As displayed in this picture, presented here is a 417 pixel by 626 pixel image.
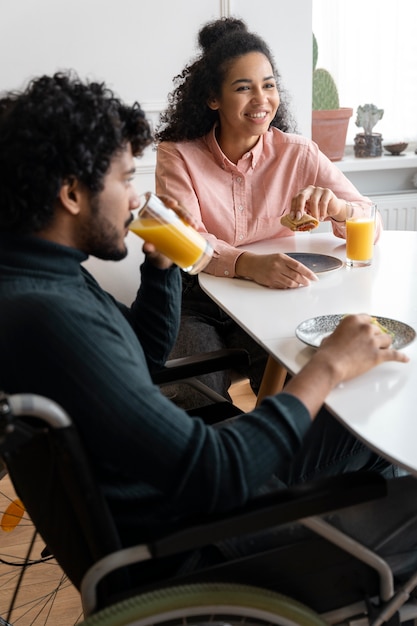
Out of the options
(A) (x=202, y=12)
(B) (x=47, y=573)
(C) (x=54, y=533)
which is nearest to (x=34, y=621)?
(B) (x=47, y=573)

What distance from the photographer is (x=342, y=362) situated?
3.67 ft

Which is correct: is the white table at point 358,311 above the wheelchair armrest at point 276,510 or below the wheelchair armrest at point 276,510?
above

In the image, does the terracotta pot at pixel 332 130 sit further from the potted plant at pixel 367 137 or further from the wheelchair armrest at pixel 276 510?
the wheelchair armrest at pixel 276 510

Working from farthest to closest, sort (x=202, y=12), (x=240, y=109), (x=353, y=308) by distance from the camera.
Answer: (x=202, y=12) → (x=240, y=109) → (x=353, y=308)

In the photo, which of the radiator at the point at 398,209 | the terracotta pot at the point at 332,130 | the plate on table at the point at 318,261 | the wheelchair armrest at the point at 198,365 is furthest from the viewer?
the radiator at the point at 398,209

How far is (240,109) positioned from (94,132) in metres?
1.17

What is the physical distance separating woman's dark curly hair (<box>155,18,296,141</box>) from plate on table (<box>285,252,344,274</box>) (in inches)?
21.8

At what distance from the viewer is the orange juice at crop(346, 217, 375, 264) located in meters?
1.80

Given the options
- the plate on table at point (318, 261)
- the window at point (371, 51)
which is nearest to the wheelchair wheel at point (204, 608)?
the plate on table at point (318, 261)

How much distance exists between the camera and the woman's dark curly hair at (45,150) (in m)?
0.98

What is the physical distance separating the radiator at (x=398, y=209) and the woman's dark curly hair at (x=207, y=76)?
1.44 metres

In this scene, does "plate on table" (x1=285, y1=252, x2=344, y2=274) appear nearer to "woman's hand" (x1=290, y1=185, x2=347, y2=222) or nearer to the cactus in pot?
"woman's hand" (x1=290, y1=185, x2=347, y2=222)

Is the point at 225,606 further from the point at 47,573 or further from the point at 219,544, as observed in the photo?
Answer: the point at 47,573

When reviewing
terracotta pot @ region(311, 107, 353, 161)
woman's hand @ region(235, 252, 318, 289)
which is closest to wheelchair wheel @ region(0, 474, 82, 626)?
woman's hand @ region(235, 252, 318, 289)
